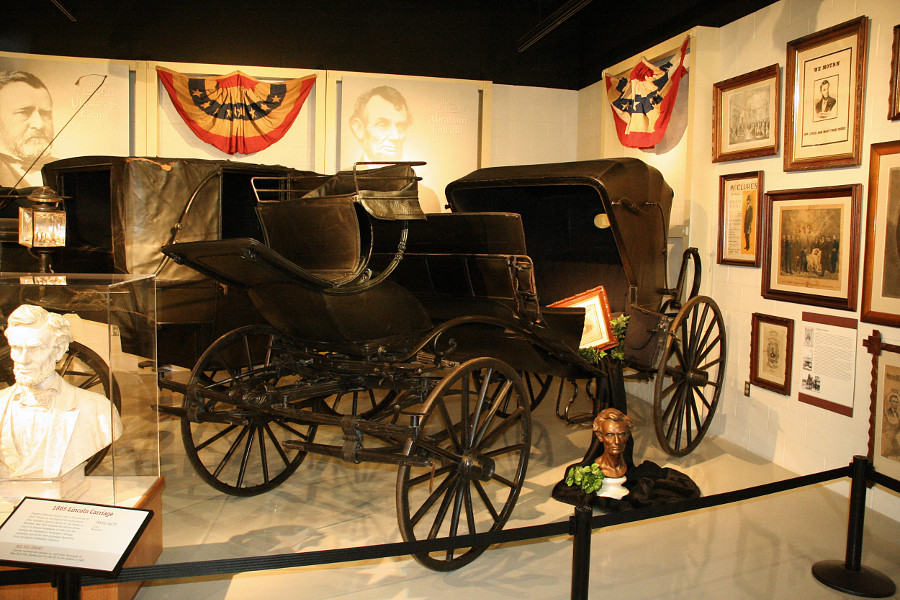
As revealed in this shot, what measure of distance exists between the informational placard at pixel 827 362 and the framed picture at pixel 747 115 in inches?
47.0

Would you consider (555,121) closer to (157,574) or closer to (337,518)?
(337,518)

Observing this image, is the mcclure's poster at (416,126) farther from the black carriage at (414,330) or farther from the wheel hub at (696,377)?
the wheel hub at (696,377)

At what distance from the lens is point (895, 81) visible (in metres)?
3.59

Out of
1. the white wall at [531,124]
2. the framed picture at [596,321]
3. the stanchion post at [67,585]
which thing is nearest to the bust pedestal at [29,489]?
the stanchion post at [67,585]

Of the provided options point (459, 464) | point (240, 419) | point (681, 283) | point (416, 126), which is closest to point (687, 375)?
point (681, 283)

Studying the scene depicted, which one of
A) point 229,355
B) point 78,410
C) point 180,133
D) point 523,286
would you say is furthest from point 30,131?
point 523,286

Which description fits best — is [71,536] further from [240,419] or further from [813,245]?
[813,245]

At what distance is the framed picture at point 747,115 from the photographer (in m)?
4.52

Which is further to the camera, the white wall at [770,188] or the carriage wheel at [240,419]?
the white wall at [770,188]

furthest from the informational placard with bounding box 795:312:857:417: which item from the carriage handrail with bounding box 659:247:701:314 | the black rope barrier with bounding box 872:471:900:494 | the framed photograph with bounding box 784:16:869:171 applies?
the black rope barrier with bounding box 872:471:900:494

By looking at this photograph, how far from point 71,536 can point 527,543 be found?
2169 mm

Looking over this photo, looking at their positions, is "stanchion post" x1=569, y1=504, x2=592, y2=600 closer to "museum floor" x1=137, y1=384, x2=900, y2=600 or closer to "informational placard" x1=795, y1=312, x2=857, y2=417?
"museum floor" x1=137, y1=384, x2=900, y2=600

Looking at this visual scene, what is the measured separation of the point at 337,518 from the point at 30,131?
5291 mm

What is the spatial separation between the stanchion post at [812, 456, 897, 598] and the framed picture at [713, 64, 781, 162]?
2541 mm
